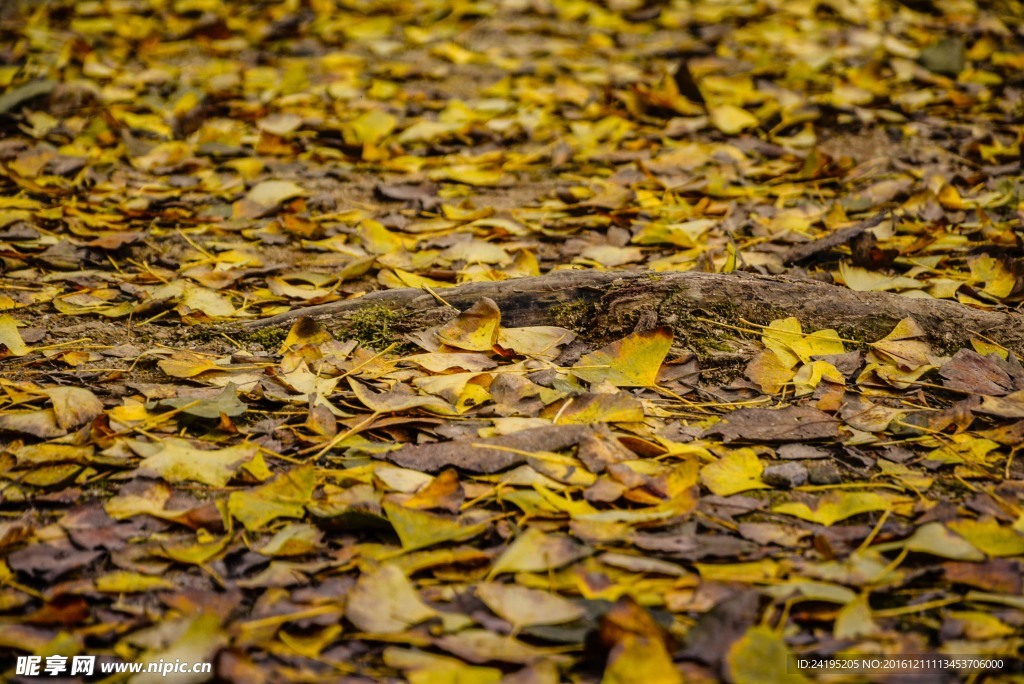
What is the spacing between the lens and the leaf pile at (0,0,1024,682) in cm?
100

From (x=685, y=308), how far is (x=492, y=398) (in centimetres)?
42

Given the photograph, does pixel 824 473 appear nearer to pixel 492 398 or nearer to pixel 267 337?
pixel 492 398

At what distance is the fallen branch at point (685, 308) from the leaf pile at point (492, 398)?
6 centimetres

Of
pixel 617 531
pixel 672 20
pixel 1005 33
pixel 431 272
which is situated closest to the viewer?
pixel 617 531

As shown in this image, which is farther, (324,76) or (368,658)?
(324,76)

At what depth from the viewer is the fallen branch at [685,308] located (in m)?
1.57

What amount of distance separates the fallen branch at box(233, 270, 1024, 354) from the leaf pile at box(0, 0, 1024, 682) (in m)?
0.06

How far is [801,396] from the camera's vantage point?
142 centimetres

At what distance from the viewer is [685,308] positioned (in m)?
1.59

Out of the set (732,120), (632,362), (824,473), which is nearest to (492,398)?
(632,362)

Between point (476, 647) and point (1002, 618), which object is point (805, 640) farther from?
point (476, 647)

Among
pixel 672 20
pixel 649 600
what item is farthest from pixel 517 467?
pixel 672 20

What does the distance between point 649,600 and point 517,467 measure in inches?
11.6

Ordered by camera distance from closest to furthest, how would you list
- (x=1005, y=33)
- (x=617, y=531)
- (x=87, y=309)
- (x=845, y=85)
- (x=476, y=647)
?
1. (x=476, y=647)
2. (x=617, y=531)
3. (x=87, y=309)
4. (x=845, y=85)
5. (x=1005, y=33)
